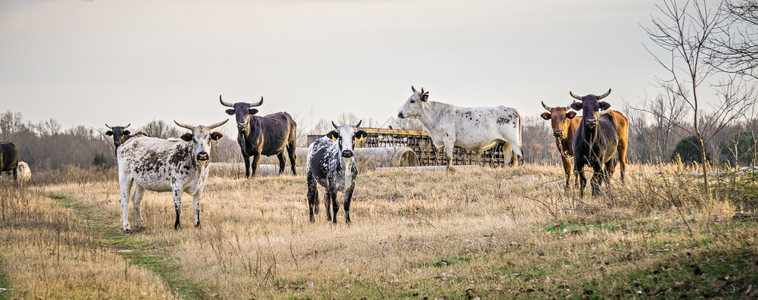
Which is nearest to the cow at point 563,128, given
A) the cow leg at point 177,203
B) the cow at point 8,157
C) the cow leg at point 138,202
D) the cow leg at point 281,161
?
the cow leg at point 177,203

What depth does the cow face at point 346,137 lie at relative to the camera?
14443 millimetres

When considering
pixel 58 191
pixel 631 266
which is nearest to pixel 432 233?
pixel 631 266

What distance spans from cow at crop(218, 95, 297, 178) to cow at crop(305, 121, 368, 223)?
29.6 ft

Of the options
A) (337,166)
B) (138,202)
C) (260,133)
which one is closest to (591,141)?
(337,166)

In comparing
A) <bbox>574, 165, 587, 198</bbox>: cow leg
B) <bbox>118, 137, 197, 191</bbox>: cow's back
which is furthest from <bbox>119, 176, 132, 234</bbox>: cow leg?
<bbox>574, 165, 587, 198</bbox>: cow leg

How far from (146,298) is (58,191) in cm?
2127

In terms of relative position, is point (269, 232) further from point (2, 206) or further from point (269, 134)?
point (269, 134)

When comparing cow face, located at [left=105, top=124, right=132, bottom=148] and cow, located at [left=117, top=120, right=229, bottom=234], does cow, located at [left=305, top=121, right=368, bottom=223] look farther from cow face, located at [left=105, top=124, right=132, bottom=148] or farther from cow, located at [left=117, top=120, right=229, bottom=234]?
cow face, located at [left=105, top=124, right=132, bottom=148]

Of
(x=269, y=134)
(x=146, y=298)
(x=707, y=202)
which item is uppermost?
(x=269, y=134)

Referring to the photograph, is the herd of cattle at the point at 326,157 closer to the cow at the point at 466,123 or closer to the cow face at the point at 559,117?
the cow face at the point at 559,117

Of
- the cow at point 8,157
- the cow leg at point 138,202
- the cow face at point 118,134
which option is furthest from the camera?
the cow at point 8,157

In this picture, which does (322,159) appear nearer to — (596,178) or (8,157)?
(596,178)

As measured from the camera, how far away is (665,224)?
34.6ft

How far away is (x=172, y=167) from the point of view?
16.0 meters
